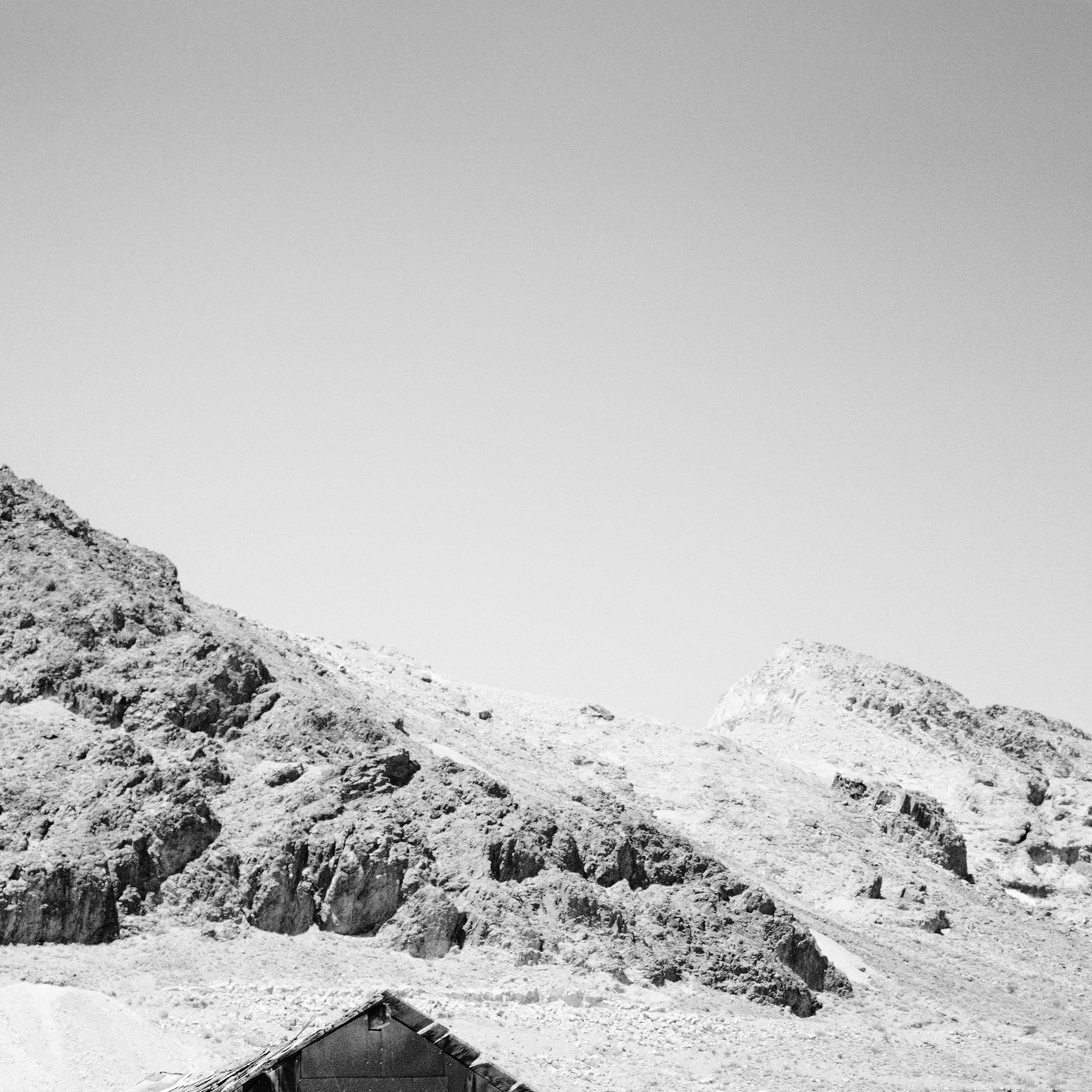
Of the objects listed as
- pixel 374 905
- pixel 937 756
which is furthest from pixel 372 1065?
pixel 937 756

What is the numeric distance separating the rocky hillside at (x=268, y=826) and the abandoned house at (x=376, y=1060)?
2202 centimetres

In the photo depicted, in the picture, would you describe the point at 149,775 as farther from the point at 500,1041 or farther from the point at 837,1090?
the point at 837,1090

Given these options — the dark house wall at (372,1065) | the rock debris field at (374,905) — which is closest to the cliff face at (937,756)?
the rock debris field at (374,905)

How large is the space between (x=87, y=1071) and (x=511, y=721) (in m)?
44.4

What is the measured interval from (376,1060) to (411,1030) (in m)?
0.34

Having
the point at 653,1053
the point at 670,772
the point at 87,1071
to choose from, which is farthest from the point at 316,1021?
the point at 670,772

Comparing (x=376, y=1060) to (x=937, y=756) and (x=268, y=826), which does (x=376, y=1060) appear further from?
(x=937, y=756)

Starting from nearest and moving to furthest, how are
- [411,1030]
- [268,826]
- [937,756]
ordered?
[411,1030] < [268,826] < [937,756]

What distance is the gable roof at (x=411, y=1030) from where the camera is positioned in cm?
1077

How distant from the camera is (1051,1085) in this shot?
33.1 metres

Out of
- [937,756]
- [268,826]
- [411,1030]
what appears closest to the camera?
[411,1030]

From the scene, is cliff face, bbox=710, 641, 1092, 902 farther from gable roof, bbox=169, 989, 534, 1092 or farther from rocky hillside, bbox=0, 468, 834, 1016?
gable roof, bbox=169, 989, 534, 1092

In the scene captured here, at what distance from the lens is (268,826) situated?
3572 cm

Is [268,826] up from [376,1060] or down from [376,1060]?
down
